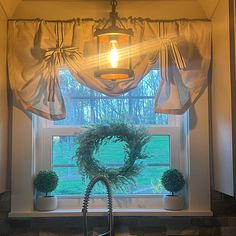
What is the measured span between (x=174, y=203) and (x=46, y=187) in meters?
0.71

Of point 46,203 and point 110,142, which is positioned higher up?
point 110,142

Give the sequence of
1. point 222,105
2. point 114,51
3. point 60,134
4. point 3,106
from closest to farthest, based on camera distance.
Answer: point 114,51 → point 222,105 → point 3,106 → point 60,134

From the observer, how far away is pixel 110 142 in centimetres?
241

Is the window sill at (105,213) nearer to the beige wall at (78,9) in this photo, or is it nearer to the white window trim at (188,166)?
the white window trim at (188,166)

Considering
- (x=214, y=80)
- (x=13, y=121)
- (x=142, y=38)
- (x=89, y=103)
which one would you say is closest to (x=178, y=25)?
(x=142, y=38)

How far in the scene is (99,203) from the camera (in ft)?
7.85

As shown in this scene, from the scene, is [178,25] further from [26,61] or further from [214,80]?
[26,61]

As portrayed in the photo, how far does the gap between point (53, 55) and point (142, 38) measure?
1.64 feet

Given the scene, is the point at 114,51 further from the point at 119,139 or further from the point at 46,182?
the point at 46,182

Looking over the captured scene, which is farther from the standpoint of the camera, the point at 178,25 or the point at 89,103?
the point at 89,103

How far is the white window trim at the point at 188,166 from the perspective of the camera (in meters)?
2.29

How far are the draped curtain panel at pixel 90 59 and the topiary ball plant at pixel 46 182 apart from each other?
311 mm

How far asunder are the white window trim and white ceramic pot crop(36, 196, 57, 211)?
35mm

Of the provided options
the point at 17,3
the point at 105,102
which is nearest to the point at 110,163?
the point at 105,102
